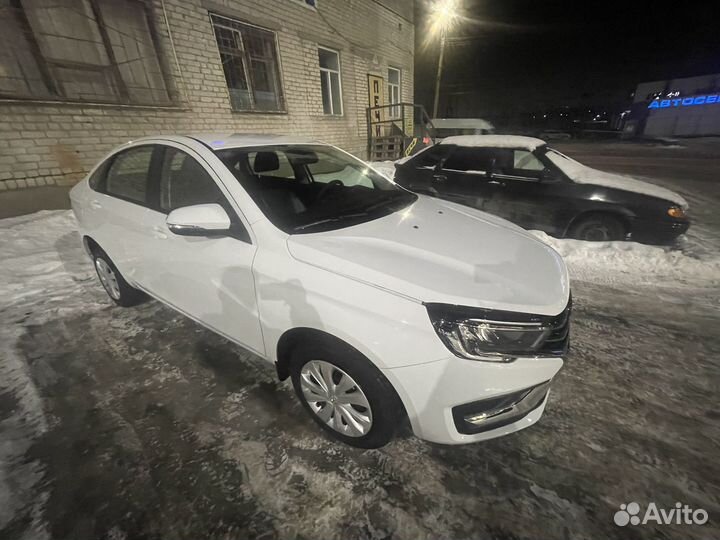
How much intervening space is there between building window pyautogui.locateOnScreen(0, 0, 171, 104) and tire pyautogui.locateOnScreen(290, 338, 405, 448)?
655 centimetres

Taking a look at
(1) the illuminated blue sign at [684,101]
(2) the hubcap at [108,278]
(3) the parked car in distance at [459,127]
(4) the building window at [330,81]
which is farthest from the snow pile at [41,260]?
(1) the illuminated blue sign at [684,101]

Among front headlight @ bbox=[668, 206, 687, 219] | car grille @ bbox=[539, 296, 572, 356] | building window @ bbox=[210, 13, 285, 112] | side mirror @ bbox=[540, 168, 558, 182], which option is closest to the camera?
car grille @ bbox=[539, 296, 572, 356]

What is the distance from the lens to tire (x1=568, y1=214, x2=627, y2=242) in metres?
4.17

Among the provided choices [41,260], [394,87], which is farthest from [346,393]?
[394,87]

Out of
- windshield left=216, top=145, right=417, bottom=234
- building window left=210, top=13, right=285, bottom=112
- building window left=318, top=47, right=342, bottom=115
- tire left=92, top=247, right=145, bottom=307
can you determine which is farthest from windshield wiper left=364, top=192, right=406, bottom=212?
building window left=318, top=47, right=342, bottom=115

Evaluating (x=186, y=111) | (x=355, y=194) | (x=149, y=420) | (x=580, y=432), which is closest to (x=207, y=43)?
(x=186, y=111)

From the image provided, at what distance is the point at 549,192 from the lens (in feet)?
14.3

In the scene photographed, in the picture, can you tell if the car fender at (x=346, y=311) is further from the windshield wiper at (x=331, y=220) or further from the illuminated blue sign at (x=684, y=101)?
the illuminated blue sign at (x=684, y=101)

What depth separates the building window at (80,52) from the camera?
15.2 ft

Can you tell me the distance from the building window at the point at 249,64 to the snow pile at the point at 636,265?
7.76 meters

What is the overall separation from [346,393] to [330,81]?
36.1ft

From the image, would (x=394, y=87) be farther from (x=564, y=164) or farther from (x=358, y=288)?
(x=358, y=288)

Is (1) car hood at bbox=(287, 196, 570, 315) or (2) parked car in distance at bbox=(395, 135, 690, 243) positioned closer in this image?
(1) car hood at bbox=(287, 196, 570, 315)

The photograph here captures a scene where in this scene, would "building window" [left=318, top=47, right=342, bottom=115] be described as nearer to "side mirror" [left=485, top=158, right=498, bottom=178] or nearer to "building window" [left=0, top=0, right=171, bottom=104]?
"building window" [left=0, top=0, right=171, bottom=104]
